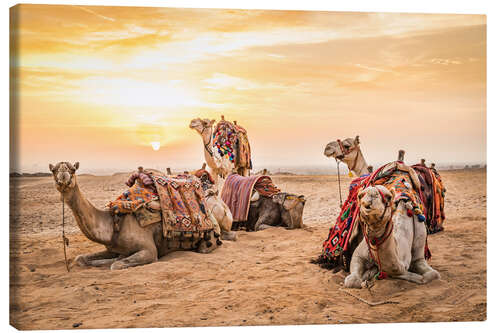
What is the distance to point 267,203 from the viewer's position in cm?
895

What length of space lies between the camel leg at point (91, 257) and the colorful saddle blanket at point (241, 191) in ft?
9.76

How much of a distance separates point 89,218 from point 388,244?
3.13 metres

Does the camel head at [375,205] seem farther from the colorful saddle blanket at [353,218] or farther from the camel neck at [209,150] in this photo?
the camel neck at [209,150]

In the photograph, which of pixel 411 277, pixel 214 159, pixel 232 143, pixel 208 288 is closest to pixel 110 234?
pixel 208 288

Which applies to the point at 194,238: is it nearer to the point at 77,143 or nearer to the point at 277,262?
the point at 277,262

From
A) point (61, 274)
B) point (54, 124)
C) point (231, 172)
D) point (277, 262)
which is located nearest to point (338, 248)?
point (277, 262)

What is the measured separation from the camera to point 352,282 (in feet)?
→ 16.0

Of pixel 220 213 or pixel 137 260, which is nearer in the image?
pixel 137 260

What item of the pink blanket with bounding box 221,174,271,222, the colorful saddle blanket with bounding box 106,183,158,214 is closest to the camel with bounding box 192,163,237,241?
the pink blanket with bounding box 221,174,271,222

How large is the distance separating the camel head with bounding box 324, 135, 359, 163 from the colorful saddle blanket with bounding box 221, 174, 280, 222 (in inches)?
74.6

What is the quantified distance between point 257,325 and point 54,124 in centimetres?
286

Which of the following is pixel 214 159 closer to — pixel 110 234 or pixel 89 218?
pixel 110 234

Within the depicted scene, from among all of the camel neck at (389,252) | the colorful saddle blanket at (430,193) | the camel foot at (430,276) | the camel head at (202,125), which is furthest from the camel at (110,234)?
the camel head at (202,125)

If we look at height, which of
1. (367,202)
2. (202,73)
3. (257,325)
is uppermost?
(202,73)
